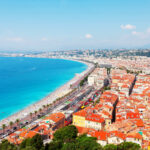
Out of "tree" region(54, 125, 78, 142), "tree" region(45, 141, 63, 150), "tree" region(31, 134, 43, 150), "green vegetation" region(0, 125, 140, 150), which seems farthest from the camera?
"tree" region(54, 125, 78, 142)

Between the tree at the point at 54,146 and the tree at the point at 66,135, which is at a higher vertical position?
the tree at the point at 54,146

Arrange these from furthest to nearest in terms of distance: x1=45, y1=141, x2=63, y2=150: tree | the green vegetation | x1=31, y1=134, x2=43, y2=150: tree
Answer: x1=31, y1=134, x2=43, y2=150: tree < x1=45, y1=141, x2=63, y2=150: tree < the green vegetation

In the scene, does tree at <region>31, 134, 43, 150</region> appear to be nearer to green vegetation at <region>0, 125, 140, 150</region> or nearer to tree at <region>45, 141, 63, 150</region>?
green vegetation at <region>0, 125, 140, 150</region>

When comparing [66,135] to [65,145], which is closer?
[65,145]

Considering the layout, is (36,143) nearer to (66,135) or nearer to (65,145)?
(65,145)

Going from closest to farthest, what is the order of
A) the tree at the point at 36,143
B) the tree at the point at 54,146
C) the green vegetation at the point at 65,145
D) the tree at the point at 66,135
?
the green vegetation at the point at 65,145 < the tree at the point at 54,146 < the tree at the point at 36,143 < the tree at the point at 66,135

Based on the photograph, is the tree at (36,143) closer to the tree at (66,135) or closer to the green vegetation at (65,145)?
the green vegetation at (65,145)

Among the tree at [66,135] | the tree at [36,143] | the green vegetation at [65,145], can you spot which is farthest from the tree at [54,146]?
the tree at [66,135]

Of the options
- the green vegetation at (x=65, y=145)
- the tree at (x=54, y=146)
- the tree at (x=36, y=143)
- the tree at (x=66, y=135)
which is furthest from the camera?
the tree at (x=66, y=135)

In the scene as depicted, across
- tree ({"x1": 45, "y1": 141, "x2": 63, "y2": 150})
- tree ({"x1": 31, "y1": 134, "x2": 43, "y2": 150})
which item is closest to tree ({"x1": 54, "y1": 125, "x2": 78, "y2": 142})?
tree ({"x1": 45, "y1": 141, "x2": 63, "y2": 150})

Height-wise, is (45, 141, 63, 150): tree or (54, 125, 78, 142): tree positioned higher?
(45, 141, 63, 150): tree

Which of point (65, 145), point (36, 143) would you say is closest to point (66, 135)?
point (65, 145)

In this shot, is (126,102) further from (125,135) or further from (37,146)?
(37,146)
